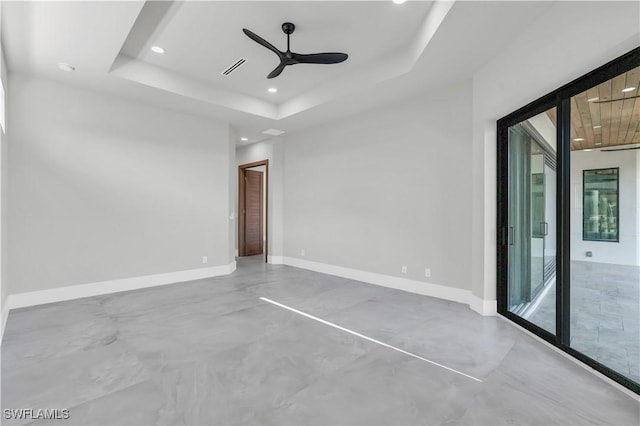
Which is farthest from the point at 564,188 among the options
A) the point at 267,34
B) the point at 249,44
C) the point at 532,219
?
the point at 249,44

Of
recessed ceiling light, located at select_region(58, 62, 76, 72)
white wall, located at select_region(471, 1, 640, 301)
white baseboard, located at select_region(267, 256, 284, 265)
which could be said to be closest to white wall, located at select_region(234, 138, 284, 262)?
white baseboard, located at select_region(267, 256, 284, 265)

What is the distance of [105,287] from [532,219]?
18.5 feet

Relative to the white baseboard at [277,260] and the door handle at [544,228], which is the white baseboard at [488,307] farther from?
the white baseboard at [277,260]

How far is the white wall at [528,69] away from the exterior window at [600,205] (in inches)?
32.4

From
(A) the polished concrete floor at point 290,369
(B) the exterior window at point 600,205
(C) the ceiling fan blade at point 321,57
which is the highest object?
(C) the ceiling fan blade at point 321,57

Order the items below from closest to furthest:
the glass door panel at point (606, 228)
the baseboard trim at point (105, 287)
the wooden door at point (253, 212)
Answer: the glass door panel at point (606, 228) < the baseboard trim at point (105, 287) < the wooden door at point (253, 212)

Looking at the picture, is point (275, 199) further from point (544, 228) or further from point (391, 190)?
point (544, 228)

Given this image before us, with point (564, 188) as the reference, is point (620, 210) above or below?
below

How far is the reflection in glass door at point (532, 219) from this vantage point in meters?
2.90

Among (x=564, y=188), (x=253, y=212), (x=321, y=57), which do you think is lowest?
(x=253, y=212)

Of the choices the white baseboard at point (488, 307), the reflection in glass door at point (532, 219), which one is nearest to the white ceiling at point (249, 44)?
the reflection in glass door at point (532, 219)

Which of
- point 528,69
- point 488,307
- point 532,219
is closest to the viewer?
point 528,69

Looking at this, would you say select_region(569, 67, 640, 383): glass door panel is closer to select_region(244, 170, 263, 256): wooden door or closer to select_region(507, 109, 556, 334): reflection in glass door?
select_region(507, 109, 556, 334): reflection in glass door

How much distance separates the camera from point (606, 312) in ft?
8.44
